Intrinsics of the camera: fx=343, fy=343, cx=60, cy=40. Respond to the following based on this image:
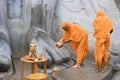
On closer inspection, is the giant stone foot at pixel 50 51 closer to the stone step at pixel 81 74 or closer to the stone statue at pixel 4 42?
the stone step at pixel 81 74

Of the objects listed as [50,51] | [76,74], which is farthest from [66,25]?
[76,74]

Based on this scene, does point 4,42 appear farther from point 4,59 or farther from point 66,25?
point 66,25

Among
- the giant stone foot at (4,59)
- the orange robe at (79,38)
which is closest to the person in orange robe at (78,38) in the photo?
the orange robe at (79,38)

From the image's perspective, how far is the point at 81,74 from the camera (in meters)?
4.86

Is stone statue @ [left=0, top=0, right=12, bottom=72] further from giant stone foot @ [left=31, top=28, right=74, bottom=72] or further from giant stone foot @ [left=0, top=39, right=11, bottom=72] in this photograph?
giant stone foot @ [left=31, top=28, right=74, bottom=72]

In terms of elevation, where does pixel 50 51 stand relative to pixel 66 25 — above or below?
below

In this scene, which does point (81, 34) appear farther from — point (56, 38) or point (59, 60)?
point (56, 38)

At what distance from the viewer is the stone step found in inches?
184

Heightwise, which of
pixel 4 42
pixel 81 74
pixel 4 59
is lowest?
pixel 81 74

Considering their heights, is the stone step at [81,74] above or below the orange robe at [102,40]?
below

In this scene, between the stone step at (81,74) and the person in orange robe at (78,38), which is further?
the person in orange robe at (78,38)

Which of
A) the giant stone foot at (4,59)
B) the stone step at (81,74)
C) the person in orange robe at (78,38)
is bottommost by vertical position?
the stone step at (81,74)

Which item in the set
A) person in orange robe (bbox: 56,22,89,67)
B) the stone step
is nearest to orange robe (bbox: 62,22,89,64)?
person in orange robe (bbox: 56,22,89,67)

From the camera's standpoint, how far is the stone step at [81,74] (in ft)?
15.3
